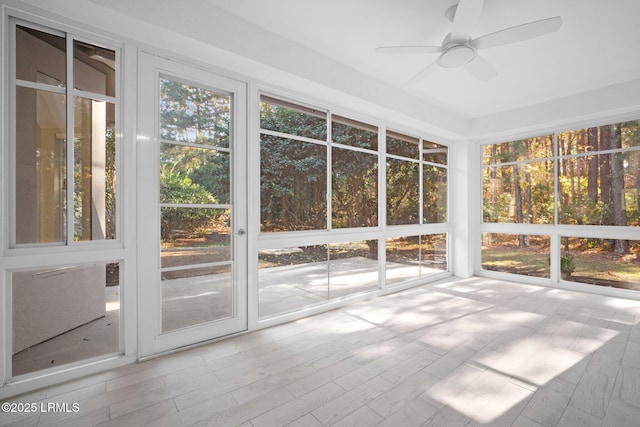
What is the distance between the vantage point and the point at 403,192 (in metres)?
4.84

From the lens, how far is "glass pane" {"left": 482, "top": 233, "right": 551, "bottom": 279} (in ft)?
16.4

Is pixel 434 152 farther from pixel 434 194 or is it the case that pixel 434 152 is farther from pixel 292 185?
pixel 292 185

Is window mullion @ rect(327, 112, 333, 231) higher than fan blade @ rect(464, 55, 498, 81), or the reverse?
fan blade @ rect(464, 55, 498, 81)

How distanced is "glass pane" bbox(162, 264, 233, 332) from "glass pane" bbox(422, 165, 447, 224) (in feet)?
11.6

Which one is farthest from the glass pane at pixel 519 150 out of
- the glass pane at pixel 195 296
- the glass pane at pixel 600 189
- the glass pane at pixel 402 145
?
the glass pane at pixel 195 296

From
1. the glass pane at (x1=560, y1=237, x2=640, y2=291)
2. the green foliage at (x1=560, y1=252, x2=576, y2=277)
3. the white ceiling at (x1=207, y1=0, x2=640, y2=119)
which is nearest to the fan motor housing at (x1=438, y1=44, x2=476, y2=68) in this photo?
the white ceiling at (x1=207, y1=0, x2=640, y2=119)

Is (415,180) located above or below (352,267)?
above

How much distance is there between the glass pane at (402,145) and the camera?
4.62 m

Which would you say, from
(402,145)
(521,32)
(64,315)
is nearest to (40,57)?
(64,315)

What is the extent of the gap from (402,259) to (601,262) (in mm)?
2757

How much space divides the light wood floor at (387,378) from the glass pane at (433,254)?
71.6 inches

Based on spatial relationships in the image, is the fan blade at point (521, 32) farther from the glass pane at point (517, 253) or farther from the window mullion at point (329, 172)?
the glass pane at point (517, 253)

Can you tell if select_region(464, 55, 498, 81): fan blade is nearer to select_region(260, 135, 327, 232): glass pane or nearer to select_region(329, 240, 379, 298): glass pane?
select_region(260, 135, 327, 232): glass pane

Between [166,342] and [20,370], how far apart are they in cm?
88
